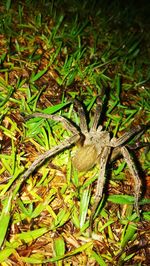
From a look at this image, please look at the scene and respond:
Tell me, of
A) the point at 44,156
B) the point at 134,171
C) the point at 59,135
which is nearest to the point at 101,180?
the point at 134,171

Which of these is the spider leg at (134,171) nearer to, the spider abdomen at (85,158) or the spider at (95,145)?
the spider at (95,145)

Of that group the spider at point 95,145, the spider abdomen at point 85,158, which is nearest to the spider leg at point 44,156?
the spider at point 95,145

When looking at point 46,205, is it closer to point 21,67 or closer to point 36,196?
point 36,196

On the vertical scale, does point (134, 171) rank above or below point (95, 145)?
below

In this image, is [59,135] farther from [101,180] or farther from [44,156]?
[101,180]

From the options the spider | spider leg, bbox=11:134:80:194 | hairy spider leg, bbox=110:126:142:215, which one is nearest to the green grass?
spider leg, bbox=11:134:80:194

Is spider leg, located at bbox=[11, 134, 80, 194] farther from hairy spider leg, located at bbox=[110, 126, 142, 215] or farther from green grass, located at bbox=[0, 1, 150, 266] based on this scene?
hairy spider leg, located at bbox=[110, 126, 142, 215]

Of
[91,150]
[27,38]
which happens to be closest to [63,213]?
[91,150]
